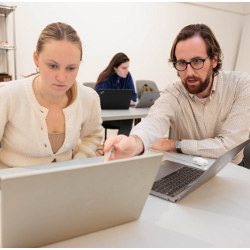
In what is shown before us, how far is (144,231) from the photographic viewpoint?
66cm

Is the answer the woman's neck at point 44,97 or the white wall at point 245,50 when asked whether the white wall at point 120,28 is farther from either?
the woman's neck at point 44,97

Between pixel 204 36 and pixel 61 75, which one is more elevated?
pixel 204 36

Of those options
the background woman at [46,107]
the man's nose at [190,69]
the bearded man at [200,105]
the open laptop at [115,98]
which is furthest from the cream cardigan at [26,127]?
the open laptop at [115,98]

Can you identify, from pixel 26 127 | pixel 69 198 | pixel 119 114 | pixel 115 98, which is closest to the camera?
pixel 69 198

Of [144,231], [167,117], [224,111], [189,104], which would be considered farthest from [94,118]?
[144,231]

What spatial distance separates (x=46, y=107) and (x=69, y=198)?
0.81 meters

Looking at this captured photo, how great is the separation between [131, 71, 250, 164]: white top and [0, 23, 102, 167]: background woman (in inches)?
16.0

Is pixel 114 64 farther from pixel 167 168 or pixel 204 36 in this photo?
pixel 167 168

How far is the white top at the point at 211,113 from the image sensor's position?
52.2 inches

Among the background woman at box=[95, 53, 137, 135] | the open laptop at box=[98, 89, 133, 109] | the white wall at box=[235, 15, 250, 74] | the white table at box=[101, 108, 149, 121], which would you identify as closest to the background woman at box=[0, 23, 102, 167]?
the white table at box=[101, 108, 149, 121]

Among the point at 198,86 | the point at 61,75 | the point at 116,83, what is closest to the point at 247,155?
the point at 198,86

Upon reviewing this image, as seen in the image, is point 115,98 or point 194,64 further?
point 115,98

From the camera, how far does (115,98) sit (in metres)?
2.48

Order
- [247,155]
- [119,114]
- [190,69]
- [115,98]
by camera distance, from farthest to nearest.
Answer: [115,98]
[119,114]
[247,155]
[190,69]
